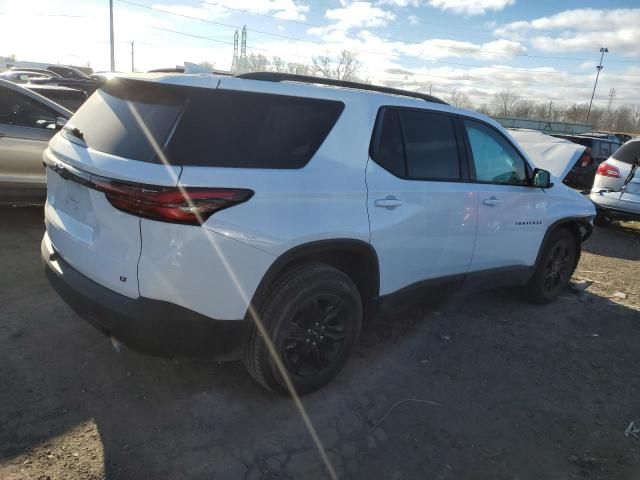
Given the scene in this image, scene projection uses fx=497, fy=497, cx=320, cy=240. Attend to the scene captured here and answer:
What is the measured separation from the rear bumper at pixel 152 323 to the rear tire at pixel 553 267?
3.40 metres

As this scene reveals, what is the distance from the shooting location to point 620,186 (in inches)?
328

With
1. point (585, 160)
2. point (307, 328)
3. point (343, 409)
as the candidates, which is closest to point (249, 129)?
point (307, 328)

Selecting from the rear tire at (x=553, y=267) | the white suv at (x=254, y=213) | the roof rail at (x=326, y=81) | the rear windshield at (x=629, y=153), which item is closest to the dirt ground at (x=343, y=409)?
the white suv at (x=254, y=213)

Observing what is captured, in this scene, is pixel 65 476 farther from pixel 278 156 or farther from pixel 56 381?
pixel 278 156

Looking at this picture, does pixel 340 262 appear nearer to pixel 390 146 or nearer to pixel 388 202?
pixel 388 202

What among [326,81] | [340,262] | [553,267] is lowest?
[553,267]

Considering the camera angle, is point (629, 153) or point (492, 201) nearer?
point (492, 201)

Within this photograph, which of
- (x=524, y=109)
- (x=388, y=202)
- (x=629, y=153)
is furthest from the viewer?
(x=524, y=109)

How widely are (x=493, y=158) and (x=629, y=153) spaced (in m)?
5.85

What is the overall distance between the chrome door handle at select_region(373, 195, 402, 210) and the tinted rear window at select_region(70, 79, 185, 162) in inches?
50.9

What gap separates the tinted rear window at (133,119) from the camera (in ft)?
7.88

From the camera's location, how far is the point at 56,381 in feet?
9.87

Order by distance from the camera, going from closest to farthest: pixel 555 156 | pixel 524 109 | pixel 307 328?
pixel 307 328 → pixel 555 156 → pixel 524 109

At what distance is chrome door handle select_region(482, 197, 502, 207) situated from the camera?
154 inches
